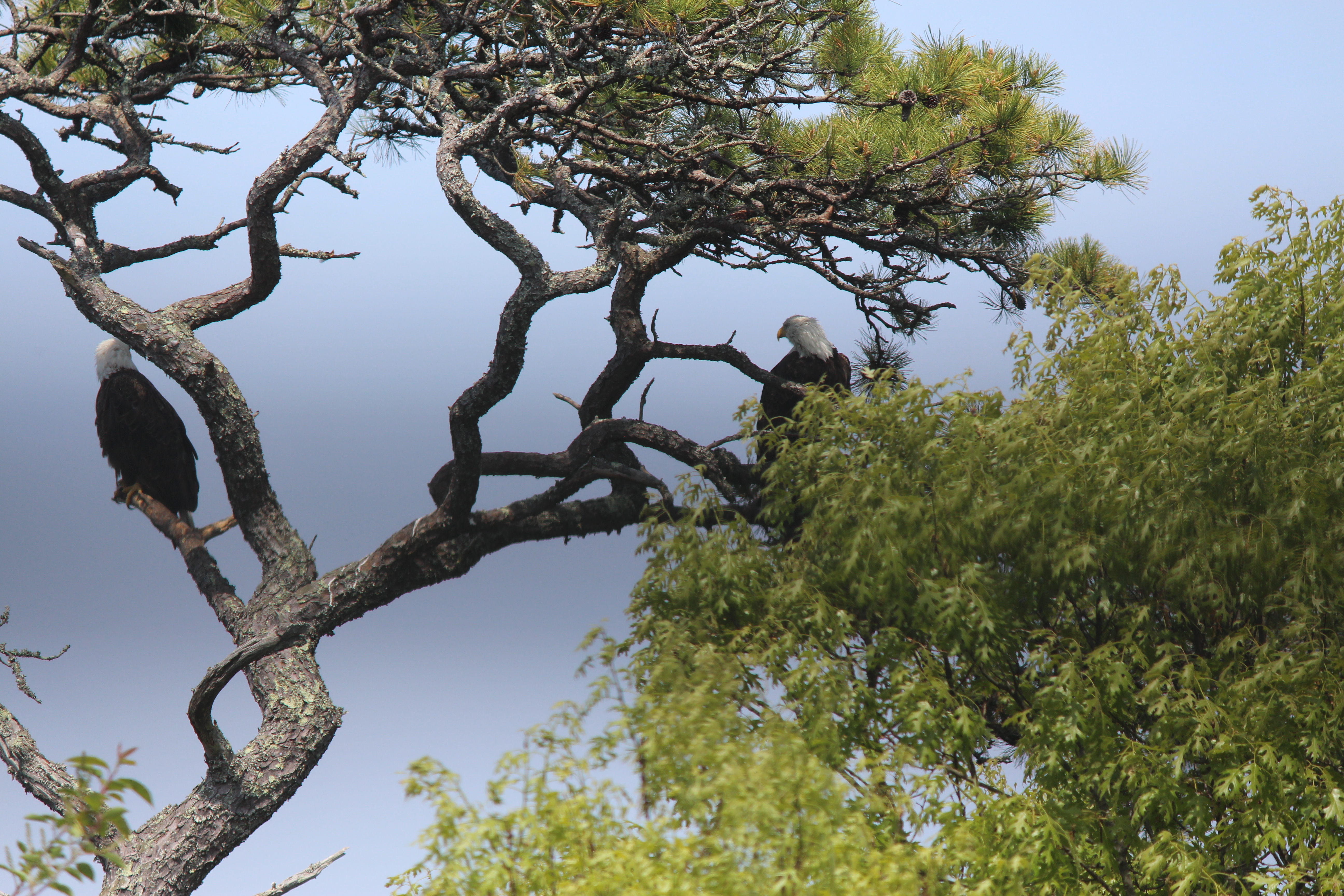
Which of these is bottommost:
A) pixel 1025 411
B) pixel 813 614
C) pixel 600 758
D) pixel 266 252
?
pixel 600 758

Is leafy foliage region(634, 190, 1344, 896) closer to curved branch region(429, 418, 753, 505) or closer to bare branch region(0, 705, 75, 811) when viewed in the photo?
curved branch region(429, 418, 753, 505)

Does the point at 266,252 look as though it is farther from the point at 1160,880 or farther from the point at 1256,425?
the point at 1160,880

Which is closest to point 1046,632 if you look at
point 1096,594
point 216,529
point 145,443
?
point 1096,594

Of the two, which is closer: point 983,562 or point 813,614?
point 813,614

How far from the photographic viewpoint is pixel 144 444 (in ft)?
20.7

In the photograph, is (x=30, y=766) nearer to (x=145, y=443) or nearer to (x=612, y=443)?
(x=145, y=443)

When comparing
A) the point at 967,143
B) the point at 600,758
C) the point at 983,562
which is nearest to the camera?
the point at 600,758

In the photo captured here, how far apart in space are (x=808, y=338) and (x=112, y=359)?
4.72 metres

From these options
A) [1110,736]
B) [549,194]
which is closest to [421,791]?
[1110,736]

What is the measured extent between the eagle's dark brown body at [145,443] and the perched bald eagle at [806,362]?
383cm

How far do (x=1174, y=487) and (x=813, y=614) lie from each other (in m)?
1.52

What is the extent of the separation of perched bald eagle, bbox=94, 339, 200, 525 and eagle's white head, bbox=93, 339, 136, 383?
0.04ft

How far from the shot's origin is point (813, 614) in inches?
161

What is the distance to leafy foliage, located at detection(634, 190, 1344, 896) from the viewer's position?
363 cm
